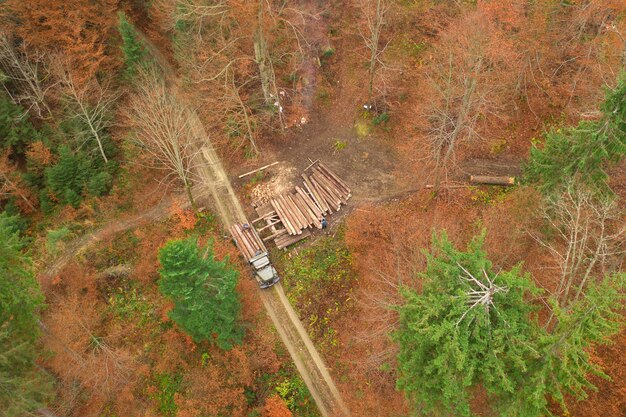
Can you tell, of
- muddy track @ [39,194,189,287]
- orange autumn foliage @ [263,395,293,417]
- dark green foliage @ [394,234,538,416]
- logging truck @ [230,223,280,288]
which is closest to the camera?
dark green foliage @ [394,234,538,416]

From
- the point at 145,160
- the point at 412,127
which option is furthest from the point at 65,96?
the point at 412,127

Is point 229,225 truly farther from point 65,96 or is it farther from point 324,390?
point 65,96

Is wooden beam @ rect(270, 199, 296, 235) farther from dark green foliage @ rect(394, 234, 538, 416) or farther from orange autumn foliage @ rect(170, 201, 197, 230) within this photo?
dark green foliage @ rect(394, 234, 538, 416)

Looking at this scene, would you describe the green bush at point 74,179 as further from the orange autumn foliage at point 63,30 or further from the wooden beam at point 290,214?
the wooden beam at point 290,214

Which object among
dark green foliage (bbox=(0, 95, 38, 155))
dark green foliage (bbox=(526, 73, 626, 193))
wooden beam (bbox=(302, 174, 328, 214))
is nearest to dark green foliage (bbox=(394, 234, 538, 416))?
dark green foliage (bbox=(526, 73, 626, 193))

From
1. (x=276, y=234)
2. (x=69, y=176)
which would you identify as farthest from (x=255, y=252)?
(x=69, y=176)

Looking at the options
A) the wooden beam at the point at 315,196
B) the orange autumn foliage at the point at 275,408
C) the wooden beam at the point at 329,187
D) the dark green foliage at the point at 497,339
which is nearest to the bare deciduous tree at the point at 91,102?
the wooden beam at the point at 315,196
